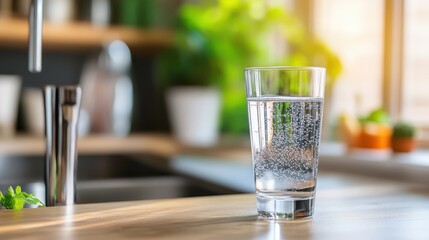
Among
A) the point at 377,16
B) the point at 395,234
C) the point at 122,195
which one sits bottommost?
the point at 122,195

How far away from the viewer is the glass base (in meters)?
0.72

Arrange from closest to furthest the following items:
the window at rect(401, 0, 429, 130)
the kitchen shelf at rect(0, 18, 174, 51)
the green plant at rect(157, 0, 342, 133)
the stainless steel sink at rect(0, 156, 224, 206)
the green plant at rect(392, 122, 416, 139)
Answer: the green plant at rect(392, 122, 416, 139) → the stainless steel sink at rect(0, 156, 224, 206) → the window at rect(401, 0, 429, 130) → the green plant at rect(157, 0, 342, 133) → the kitchen shelf at rect(0, 18, 174, 51)

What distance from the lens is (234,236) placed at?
636 millimetres

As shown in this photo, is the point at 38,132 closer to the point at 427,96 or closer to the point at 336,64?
the point at 336,64

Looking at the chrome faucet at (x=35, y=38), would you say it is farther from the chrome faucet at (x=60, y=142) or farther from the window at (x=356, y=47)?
the window at (x=356, y=47)

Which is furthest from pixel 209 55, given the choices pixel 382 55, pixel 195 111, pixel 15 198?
pixel 15 198

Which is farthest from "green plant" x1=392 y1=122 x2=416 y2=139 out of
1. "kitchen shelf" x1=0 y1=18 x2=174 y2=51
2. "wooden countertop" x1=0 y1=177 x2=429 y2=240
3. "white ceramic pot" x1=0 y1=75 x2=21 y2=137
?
"white ceramic pot" x1=0 y1=75 x2=21 y2=137

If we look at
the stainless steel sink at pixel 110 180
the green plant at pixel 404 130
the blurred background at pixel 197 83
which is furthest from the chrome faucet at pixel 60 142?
the green plant at pixel 404 130

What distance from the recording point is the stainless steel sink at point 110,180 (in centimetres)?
169

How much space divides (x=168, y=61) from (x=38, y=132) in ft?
1.91

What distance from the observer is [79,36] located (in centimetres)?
261

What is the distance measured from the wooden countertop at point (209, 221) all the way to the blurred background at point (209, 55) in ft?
2.98

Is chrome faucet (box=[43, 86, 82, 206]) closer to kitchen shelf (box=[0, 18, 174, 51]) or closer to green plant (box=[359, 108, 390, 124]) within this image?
green plant (box=[359, 108, 390, 124])

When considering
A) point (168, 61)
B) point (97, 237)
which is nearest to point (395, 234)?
point (97, 237)
